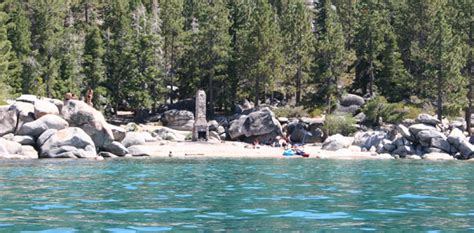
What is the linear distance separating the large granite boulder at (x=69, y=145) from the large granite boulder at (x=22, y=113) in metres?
3.34

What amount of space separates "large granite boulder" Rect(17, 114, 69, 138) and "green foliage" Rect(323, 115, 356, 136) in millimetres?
25692

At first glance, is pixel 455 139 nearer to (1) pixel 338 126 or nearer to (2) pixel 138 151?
(1) pixel 338 126

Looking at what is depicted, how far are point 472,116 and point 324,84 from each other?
603 inches

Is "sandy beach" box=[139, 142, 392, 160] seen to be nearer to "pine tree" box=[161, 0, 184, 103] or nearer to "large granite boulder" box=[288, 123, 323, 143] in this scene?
"large granite boulder" box=[288, 123, 323, 143]

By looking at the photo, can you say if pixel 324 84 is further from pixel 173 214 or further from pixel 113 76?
pixel 173 214

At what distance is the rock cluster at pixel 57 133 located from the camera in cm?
3759

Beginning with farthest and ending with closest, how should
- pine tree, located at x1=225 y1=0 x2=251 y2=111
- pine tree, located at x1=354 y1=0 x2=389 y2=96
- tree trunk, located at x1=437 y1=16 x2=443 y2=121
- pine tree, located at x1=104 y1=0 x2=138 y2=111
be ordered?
pine tree, located at x1=104 y1=0 x2=138 y2=111
pine tree, located at x1=354 y1=0 x2=389 y2=96
pine tree, located at x1=225 y1=0 x2=251 y2=111
tree trunk, located at x1=437 y1=16 x2=443 y2=121

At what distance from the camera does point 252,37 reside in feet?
213

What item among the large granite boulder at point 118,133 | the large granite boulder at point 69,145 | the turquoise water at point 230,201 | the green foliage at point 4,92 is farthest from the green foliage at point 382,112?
the green foliage at point 4,92

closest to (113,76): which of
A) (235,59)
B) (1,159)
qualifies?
(235,59)

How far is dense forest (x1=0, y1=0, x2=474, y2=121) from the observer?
198 ft

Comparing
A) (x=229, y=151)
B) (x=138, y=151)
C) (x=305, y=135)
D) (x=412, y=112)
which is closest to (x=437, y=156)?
(x=229, y=151)

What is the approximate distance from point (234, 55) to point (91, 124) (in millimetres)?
30938

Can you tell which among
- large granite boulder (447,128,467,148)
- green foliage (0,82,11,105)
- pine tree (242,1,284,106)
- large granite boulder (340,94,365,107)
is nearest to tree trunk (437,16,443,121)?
large granite boulder (447,128,467,148)
